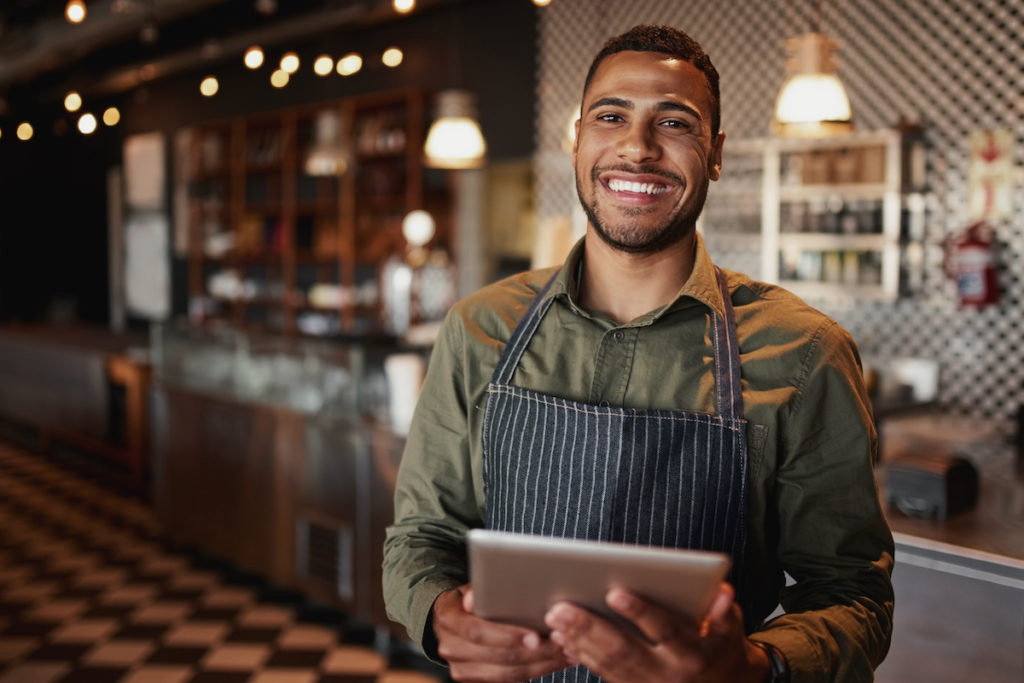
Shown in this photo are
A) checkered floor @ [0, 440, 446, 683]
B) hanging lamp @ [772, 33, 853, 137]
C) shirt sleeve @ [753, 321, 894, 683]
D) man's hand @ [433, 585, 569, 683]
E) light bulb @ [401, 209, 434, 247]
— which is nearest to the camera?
man's hand @ [433, 585, 569, 683]

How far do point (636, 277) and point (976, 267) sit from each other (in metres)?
3.87

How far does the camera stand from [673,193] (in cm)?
138

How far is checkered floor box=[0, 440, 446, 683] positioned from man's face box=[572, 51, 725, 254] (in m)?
2.80

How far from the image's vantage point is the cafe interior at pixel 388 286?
3781 mm

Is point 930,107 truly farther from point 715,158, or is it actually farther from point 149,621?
point 149,621

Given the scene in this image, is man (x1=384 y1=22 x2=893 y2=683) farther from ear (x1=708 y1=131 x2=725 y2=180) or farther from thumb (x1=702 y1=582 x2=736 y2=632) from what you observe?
thumb (x1=702 y1=582 x2=736 y2=632)

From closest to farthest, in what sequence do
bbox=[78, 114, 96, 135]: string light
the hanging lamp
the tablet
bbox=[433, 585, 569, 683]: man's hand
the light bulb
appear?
the tablet, bbox=[433, 585, 569, 683]: man's hand, the hanging lamp, bbox=[78, 114, 96, 135]: string light, the light bulb

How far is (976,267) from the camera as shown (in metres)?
4.70

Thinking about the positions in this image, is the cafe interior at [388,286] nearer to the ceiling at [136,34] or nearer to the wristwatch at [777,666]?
the ceiling at [136,34]

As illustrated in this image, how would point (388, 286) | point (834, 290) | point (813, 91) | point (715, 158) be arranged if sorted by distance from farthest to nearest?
point (388, 286)
point (834, 290)
point (813, 91)
point (715, 158)

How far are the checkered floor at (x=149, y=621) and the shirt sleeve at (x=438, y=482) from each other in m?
2.43

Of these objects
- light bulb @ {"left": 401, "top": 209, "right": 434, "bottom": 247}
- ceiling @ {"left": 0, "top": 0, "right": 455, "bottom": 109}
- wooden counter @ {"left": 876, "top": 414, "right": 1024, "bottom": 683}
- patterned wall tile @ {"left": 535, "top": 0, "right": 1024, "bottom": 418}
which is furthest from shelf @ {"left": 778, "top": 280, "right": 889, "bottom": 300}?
ceiling @ {"left": 0, "top": 0, "right": 455, "bottom": 109}

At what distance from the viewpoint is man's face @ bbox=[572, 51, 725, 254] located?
137cm

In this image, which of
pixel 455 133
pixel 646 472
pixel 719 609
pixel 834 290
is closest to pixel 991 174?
pixel 834 290
